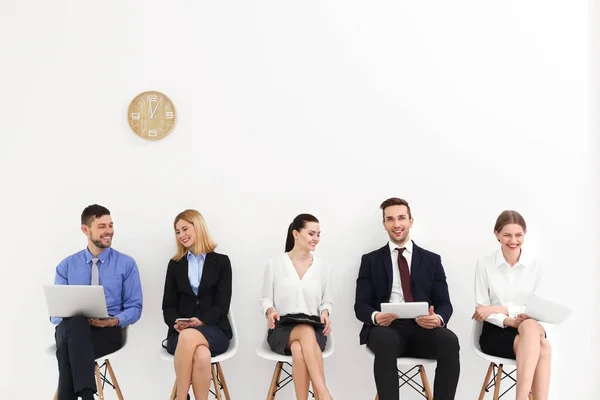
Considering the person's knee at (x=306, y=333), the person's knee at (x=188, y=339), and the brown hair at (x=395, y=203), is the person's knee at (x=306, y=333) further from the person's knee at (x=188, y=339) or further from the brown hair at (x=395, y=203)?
the brown hair at (x=395, y=203)

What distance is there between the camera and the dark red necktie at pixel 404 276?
3727mm

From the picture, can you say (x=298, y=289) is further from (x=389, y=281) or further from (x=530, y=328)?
(x=530, y=328)

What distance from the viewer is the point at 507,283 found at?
12.1 feet

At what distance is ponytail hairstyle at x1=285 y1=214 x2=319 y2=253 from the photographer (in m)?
3.78

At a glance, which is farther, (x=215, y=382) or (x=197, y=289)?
(x=197, y=289)

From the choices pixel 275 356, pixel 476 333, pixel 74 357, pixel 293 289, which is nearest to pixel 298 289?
pixel 293 289

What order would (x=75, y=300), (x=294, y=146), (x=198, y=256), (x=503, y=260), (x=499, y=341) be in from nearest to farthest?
(x=75, y=300), (x=499, y=341), (x=503, y=260), (x=198, y=256), (x=294, y=146)

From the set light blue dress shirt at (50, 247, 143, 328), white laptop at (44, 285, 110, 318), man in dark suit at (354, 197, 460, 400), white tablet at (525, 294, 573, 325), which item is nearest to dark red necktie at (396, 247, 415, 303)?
man in dark suit at (354, 197, 460, 400)

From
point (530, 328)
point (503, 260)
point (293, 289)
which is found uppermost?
point (503, 260)

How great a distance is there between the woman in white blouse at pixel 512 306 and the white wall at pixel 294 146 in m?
0.37

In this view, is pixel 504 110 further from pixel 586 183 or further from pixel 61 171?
pixel 61 171

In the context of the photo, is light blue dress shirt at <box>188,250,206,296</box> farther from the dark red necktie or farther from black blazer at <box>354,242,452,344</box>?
the dark red necktie

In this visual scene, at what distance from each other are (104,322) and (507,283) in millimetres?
2542

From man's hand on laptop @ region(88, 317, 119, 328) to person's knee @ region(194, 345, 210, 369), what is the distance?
566mm
